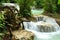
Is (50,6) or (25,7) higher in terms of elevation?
A: (25,7)

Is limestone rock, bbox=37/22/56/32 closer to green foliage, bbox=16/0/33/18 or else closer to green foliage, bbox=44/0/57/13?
green foliage, bbox=16/0/33/18

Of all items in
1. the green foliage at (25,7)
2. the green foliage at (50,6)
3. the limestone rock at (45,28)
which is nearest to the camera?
the limestone rock at (45,28)

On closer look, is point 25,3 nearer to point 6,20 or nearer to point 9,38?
point 6,20

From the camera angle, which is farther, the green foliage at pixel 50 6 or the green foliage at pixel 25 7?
the green foliage at pixel 50 6


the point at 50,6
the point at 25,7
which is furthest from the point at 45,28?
the point at 50,6

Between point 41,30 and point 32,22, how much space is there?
4.61ft

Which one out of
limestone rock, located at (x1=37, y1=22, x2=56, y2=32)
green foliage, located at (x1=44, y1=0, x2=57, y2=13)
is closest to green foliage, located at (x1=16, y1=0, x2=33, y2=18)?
limestone rock, located at (x1=37, y1=22, x2=56, y2=32)

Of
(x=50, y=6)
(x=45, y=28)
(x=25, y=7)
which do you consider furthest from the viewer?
(x=50, y=6)

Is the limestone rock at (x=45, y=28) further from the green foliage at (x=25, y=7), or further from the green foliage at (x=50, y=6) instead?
the green foliage at (x=50, y=6)

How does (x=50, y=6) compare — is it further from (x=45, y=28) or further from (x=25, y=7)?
(x=45, y=28)

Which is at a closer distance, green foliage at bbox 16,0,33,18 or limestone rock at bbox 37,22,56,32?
limestone rock at bbox 37,22,56,32

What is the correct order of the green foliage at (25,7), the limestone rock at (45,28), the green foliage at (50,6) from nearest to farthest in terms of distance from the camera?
the limestone rock at (45,28), the green foliage at (25,7), the green foliage at (50,6)

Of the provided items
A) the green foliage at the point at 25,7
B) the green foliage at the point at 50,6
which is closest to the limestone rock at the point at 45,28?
the green foliage at the point at 25,7

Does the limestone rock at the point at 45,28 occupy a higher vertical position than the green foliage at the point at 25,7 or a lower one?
lower
